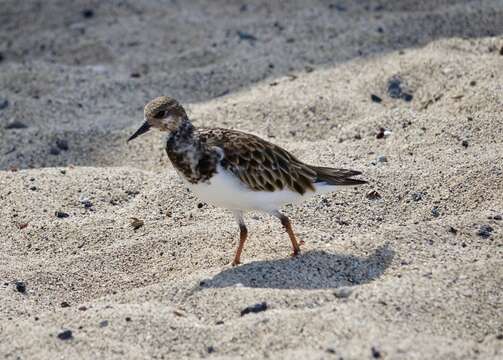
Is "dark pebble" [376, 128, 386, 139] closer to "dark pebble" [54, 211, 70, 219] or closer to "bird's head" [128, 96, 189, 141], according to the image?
"bird's head" [128, 96, 189, 141]

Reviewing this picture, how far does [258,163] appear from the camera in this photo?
466 cm

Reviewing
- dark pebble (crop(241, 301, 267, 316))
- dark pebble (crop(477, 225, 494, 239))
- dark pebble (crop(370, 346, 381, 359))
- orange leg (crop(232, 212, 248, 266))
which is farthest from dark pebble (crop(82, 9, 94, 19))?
dark pebble (crop(370, 346, 381, 359))

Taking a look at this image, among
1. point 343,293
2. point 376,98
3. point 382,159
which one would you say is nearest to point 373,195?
point 382,159

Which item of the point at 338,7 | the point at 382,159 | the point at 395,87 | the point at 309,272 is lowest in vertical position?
the point at 309,272

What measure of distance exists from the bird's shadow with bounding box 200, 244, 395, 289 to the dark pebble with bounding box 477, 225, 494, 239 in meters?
0.49

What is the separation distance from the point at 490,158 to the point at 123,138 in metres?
2.68

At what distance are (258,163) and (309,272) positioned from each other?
61cm

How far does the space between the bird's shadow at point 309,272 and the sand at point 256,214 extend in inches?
0.5

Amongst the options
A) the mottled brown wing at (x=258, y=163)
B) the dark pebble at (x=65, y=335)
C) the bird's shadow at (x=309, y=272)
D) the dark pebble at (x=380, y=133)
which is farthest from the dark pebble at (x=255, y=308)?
the dark pebble at (x=380, y=133)

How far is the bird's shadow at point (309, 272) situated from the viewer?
451 centimetres

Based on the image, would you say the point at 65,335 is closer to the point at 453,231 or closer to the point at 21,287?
the point at 21,287

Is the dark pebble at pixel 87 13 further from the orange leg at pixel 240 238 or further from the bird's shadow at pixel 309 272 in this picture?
the bird's shadow at pixel 309 272

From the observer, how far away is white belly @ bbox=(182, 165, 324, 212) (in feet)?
15.0

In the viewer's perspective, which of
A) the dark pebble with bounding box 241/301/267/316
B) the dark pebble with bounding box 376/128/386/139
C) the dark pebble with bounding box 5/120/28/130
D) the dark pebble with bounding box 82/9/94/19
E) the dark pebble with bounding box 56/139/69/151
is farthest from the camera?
the dark pebble with bounding box 82/9/94/19
